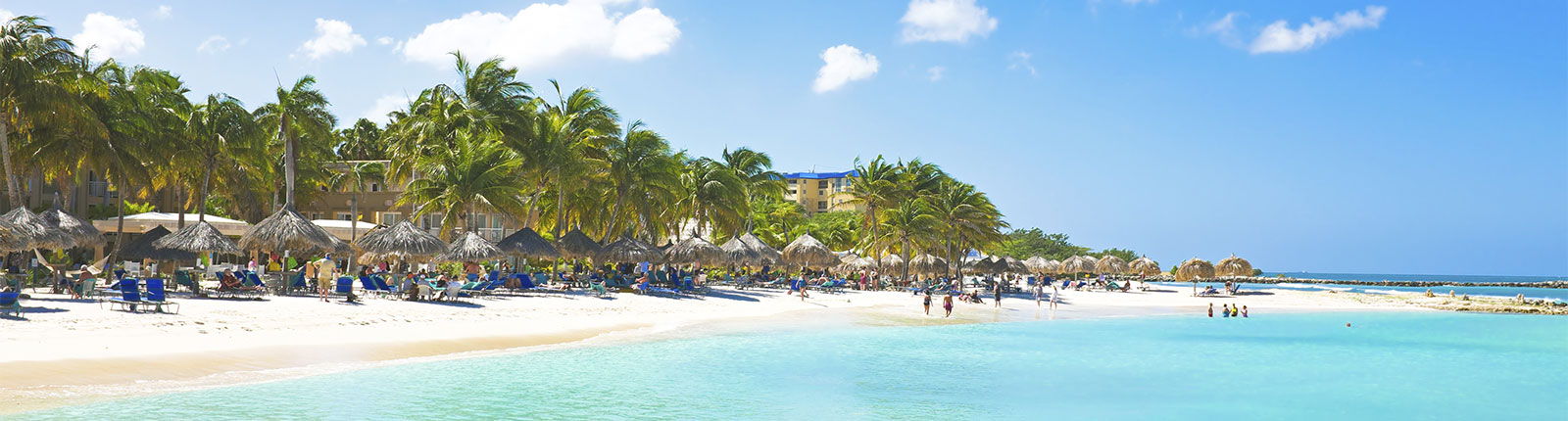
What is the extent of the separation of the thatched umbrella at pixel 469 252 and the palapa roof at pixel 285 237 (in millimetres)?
3488

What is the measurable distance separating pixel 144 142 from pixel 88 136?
127 centimetres

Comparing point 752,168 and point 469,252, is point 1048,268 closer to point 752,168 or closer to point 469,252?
point 752,168

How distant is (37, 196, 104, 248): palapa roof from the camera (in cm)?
1914

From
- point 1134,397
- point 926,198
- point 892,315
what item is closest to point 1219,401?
point 1134,397

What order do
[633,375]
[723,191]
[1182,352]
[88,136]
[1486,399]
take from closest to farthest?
[633,375], [1486,399], [1182,352], [88,136], [723,191]

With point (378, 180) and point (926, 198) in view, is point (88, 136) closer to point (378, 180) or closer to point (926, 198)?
point (378, 180)

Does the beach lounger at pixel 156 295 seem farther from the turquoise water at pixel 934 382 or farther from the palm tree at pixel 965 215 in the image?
the palm tree at pixel 965 215

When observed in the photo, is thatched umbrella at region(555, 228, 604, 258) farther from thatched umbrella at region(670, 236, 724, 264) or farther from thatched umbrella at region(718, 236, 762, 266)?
thatched umbrella at region(718, 236, 762, 266)

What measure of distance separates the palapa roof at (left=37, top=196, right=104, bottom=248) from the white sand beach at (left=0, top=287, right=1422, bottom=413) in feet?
7.95

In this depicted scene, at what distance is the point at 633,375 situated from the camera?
14.5 meters

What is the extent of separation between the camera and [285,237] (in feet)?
67.7

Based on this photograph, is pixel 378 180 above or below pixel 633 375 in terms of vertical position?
above

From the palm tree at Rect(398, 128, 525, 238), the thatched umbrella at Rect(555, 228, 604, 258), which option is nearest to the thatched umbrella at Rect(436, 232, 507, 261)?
the palm tree at Rect(398, 128, 525, 238)

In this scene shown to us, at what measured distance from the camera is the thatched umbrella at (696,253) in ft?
107
